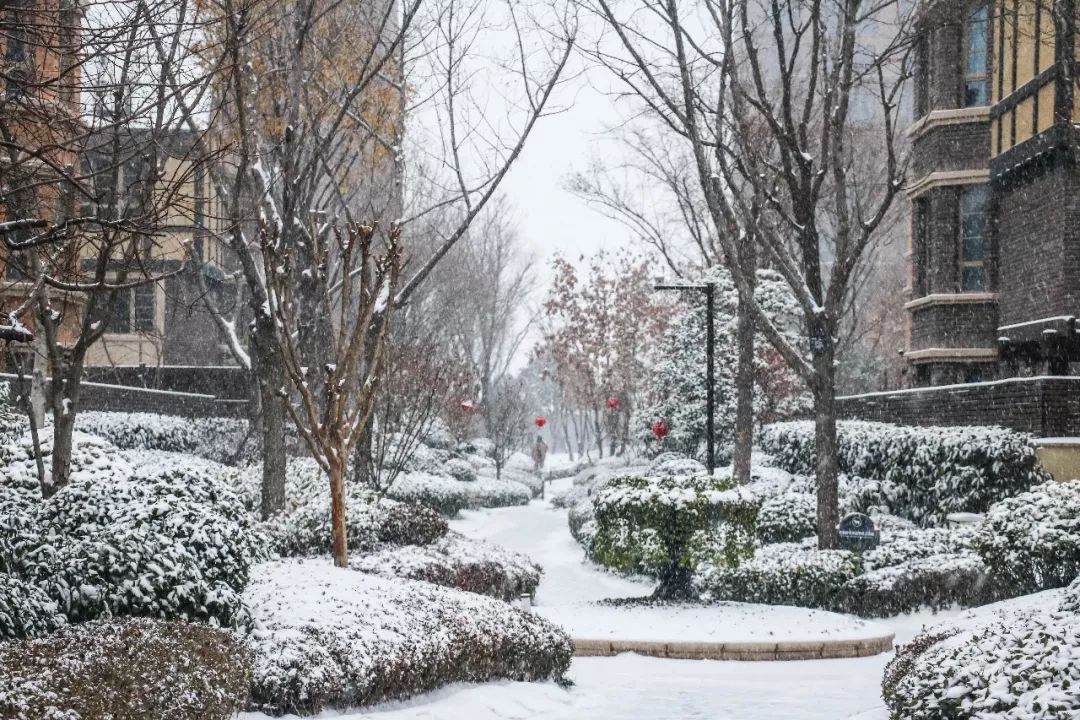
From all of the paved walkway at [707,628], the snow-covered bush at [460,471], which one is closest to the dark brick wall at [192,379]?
the snow-covered bush at [460,471]

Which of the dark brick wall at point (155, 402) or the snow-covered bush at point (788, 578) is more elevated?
the dark brick wall at point (155, 402)

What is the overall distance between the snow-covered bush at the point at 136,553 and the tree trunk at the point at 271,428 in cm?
520

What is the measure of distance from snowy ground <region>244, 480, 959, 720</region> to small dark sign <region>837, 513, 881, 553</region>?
58.6 inches

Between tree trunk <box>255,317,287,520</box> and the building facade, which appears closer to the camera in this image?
tree trunk <box>255,317,287,520</box>

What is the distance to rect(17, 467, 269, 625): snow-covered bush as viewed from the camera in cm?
785

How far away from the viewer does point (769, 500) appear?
19.0m

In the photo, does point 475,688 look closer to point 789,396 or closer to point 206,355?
point 789,396

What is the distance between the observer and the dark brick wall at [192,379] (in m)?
28.4

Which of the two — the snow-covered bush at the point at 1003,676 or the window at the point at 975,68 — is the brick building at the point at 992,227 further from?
the snow-covered bush at the point at 1003,676

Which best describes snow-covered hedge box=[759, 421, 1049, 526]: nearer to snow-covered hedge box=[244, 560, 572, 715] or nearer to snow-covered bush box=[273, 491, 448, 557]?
snow-covered bush box=[273, 491, 448, 557]

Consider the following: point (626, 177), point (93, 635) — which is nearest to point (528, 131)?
point (93, 635)

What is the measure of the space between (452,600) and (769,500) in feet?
32.9

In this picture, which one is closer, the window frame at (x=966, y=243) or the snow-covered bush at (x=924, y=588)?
the snow-covered bush at (x=924, y=588)

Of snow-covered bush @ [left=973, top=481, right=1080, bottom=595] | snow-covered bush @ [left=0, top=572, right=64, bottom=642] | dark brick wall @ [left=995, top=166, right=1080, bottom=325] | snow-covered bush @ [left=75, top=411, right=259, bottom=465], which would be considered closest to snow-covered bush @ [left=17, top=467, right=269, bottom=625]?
snow-covered bush @ [left=0, top=572, right=64, bottom=642]
